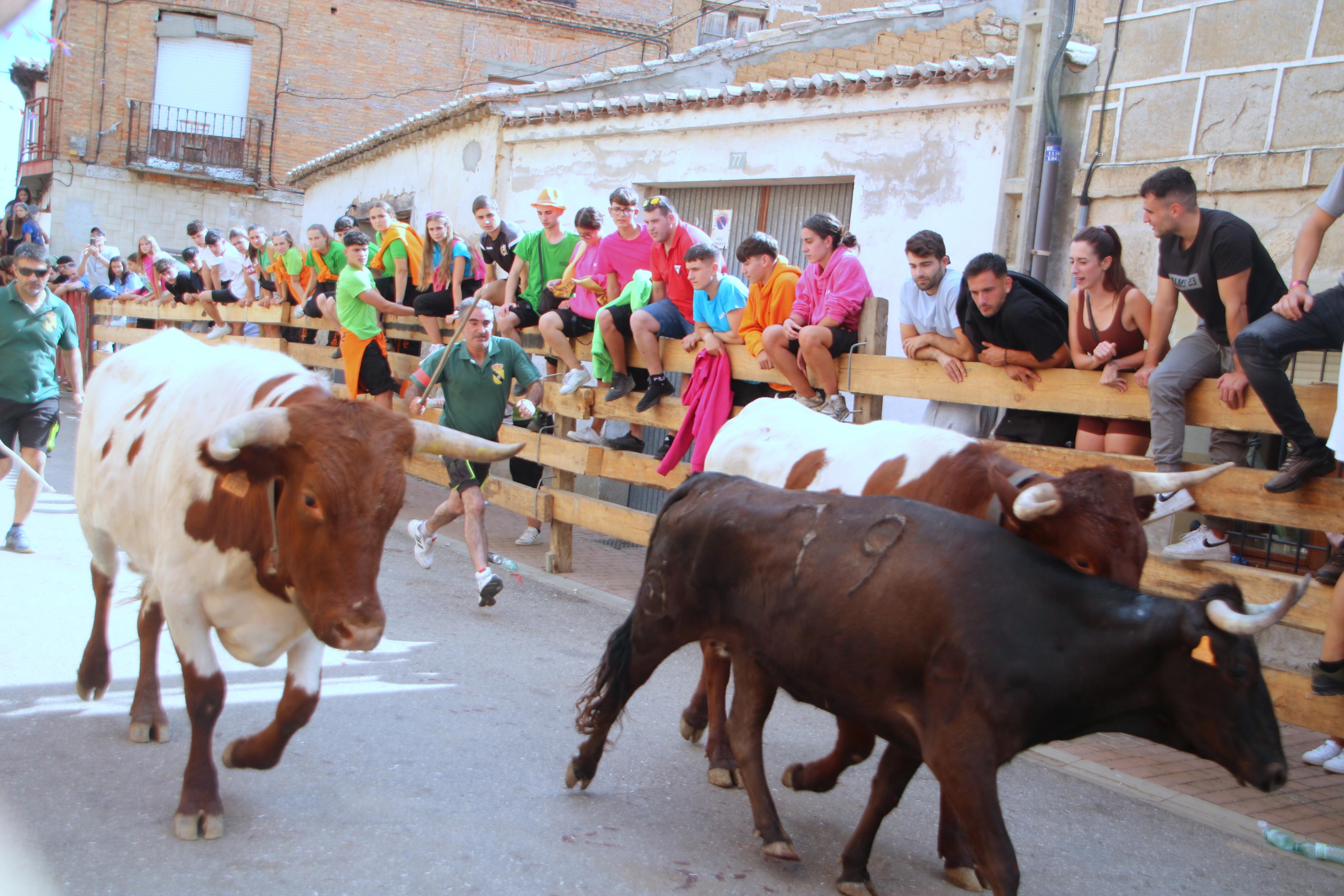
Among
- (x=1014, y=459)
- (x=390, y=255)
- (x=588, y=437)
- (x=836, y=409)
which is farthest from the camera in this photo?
(x=390, y=255)

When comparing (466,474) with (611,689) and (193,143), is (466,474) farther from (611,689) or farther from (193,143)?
(193,143)

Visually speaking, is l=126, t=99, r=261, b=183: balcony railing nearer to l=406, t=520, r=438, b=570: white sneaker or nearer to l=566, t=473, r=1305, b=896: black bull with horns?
l=406, t=520, r=438, b=570: white sneaker

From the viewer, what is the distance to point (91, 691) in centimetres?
508

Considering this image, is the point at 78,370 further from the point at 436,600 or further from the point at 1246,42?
the point at 1246,42

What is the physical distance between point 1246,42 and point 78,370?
8662 millimetres

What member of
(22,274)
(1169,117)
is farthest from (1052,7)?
(22,274)

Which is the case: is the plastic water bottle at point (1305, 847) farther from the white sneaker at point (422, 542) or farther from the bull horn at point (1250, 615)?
the white sneaker at point (422, 542)

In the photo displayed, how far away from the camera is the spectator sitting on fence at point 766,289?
284 inches

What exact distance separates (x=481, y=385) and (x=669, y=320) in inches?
55.5

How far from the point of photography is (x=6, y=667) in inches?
215

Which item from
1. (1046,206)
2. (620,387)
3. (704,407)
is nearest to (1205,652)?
(704,407)

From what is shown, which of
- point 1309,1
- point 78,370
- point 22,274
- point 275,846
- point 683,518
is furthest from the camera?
point 78,370

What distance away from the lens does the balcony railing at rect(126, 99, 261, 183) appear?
87.6 feet

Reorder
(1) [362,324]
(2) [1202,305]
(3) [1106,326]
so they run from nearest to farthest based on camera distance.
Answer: (2) [1202,305] → (3) [1106,326] → (1) [362,324]
